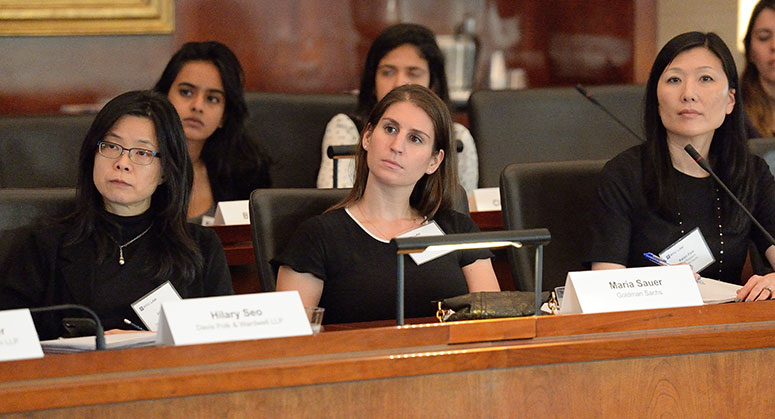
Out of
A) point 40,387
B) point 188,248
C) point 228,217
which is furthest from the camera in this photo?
point 228,217

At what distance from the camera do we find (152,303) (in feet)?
6.81

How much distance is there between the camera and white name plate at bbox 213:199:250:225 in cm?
279

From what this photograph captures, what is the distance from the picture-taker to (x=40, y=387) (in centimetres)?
127

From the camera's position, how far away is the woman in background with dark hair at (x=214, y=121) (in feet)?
10.9

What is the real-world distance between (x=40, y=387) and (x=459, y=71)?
140 inches

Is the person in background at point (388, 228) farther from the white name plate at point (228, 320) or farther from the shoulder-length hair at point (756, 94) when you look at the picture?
the shoulder-length hair at point (756, 94)

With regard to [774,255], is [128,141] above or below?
above

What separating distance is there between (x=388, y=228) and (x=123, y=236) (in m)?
0.56

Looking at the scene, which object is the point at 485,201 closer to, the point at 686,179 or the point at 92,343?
the point at 686,179

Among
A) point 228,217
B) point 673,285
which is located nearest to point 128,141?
point 228,217

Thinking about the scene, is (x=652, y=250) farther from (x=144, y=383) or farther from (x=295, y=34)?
(x=295, y=34)

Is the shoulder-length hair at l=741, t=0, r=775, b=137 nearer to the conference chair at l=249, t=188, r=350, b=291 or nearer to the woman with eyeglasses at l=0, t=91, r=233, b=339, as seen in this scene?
the conference chair at l=249, t=188, r=350, b=291

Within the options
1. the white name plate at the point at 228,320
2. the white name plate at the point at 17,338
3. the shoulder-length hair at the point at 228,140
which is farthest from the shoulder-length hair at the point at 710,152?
the white name plate at the point at 17,338

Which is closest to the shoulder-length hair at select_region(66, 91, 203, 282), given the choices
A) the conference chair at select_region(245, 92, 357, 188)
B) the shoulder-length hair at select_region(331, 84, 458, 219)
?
the shoulder-length hair at select_region(331, 84, 458, 219)
